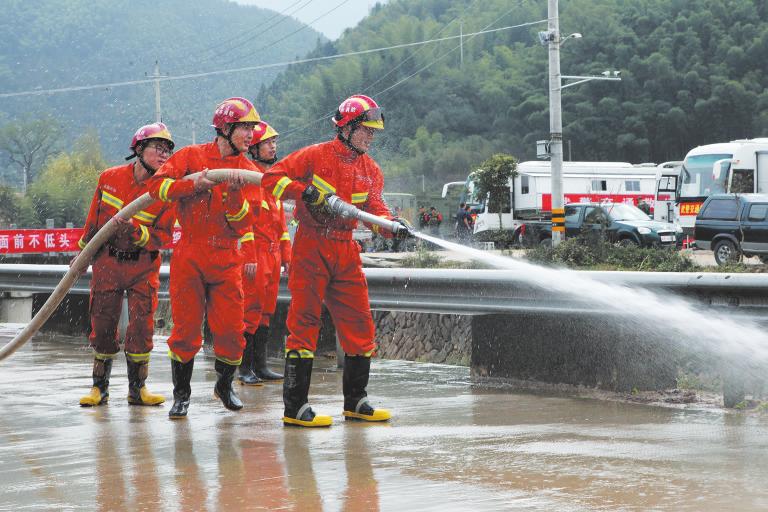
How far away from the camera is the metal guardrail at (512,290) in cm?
732

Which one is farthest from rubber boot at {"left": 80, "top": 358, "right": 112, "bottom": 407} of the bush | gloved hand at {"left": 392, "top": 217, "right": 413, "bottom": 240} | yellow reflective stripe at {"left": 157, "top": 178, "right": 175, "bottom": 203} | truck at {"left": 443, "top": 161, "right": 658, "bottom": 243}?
truck at {"left": 443, "top": 161, "right": 658, "bottom": 243}

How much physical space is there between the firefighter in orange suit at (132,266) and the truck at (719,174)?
29297 millimetres

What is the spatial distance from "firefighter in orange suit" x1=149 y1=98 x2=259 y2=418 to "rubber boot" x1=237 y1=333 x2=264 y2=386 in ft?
5.65

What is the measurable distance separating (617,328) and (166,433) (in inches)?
114

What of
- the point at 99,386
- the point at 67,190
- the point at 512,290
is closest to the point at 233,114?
the point at 99,386

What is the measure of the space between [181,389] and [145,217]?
1.16 meters

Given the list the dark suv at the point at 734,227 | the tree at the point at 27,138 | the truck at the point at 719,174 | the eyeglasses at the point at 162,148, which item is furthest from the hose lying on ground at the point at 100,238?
the tree at the point at 27,138

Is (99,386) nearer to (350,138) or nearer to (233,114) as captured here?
(233,114)

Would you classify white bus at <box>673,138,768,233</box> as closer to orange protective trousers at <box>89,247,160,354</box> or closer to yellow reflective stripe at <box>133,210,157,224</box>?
orange protective trousers at <box>89,247,160,354</box>

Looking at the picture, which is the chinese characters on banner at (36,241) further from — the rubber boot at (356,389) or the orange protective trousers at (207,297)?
the rubber boot at (356,389)

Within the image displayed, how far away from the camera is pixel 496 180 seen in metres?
46.4

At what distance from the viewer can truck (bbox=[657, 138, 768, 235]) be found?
3634 cm

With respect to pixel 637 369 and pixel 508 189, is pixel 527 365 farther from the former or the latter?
pixel 508 189

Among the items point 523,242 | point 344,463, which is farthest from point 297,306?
point 523,242
